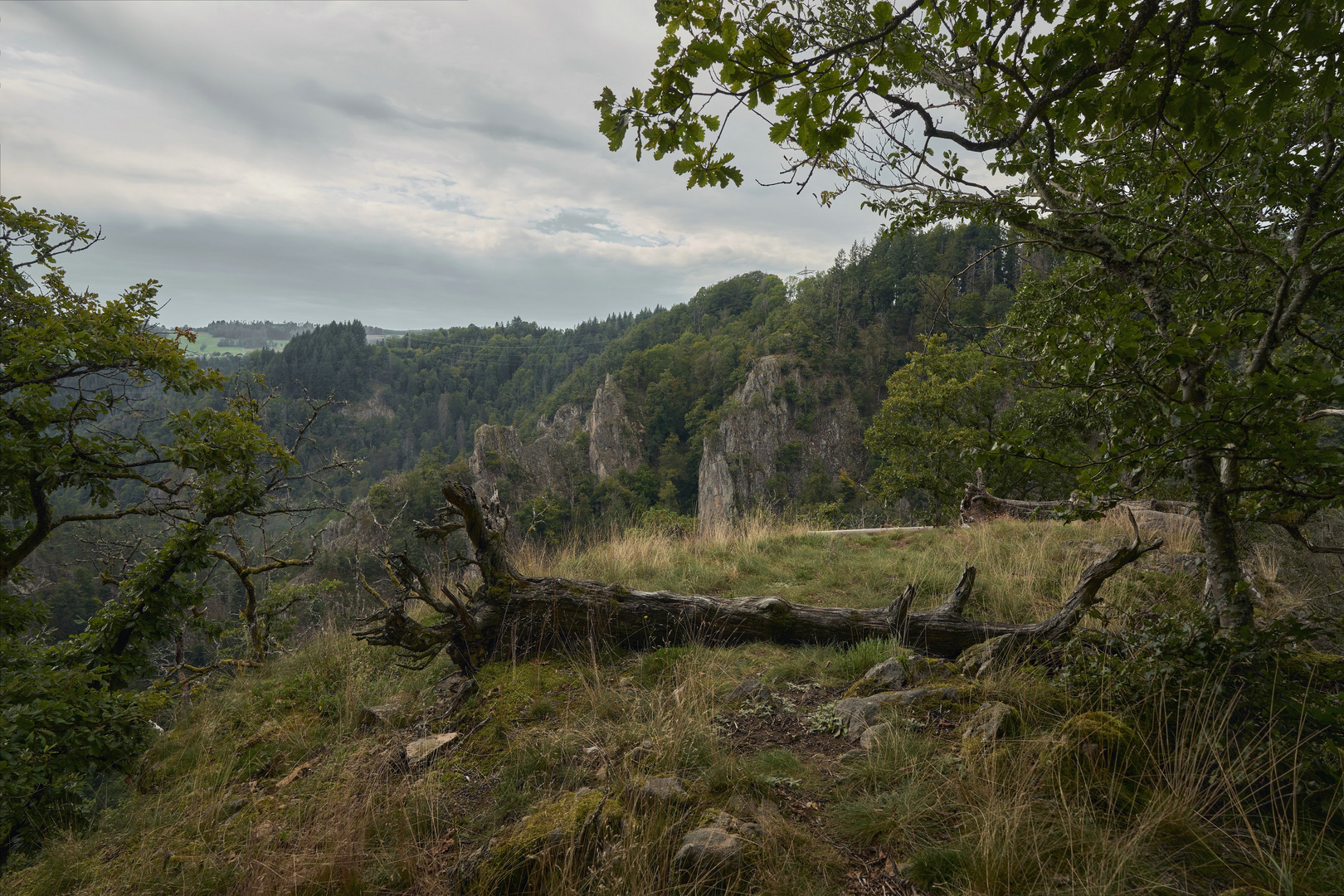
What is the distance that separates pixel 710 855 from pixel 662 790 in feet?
1.33

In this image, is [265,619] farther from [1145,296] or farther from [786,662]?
[1145,296]

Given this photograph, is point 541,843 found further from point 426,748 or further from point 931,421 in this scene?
point 931,421

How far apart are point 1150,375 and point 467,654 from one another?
5.03m

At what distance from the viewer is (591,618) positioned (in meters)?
5.02

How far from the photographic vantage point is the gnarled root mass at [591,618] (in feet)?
15.5

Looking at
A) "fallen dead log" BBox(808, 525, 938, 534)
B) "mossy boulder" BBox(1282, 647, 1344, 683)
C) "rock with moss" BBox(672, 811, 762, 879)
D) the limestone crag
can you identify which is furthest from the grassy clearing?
the limestone crag

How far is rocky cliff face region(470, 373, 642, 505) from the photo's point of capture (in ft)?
217

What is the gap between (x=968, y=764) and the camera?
2.58 m

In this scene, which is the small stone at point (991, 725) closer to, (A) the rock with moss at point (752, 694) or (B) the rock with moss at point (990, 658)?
(B) the rock with moss at point (990, 658)

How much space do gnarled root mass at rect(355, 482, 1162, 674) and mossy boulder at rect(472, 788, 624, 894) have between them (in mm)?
2155

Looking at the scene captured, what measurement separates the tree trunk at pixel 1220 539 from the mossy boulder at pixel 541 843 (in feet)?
10.5

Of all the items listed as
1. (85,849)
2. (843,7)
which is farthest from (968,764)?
(843,7)

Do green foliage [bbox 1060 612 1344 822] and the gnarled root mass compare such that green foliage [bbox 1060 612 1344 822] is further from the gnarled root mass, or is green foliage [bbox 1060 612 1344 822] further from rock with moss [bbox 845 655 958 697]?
the gnarled root mass

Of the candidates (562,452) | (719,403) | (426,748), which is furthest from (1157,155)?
(719,403)
